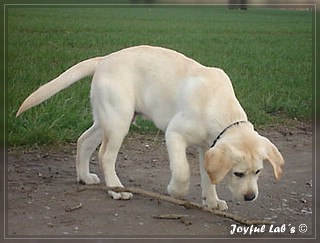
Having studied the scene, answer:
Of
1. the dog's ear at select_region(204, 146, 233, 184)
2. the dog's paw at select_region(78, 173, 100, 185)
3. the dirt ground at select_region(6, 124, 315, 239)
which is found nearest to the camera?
the dog's ear at select_region(204, 146, 233, 184)

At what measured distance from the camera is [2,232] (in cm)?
266

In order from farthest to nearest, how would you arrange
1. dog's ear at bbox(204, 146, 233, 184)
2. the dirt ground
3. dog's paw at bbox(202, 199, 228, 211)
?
dog's paw at bbox(202, 199, 228, 211), the dirt ground, dog's ear at bbox(204, 146, 233, 184)

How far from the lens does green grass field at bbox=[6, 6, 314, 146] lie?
130 inches

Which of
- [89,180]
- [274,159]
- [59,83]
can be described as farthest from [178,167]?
[59,83]

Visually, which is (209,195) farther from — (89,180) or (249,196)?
(89,180)

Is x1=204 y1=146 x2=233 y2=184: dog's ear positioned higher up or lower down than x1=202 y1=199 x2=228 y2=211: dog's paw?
higher up

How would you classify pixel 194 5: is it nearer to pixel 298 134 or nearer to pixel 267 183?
pixel 267 183

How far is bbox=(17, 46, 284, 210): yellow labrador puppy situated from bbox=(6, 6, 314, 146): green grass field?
280mm

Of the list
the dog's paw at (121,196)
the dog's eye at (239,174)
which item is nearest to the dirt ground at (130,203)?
the dog's paw at (121,196)

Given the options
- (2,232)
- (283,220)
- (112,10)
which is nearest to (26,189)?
(2,232)

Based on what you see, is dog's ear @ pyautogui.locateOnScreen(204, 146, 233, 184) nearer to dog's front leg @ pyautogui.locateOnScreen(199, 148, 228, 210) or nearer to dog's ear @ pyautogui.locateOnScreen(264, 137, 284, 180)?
dog's ear @ pyautogui.locateOnScreen(264, 137, 284, 180)

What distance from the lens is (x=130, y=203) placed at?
9.85ft

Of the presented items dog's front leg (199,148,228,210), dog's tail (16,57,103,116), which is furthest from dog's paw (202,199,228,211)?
dog's tail (16,57,103,116)

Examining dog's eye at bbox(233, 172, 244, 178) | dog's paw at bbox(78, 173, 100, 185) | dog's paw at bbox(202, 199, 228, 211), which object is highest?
dog's eye at bbox(233, 172, 244, 178)
